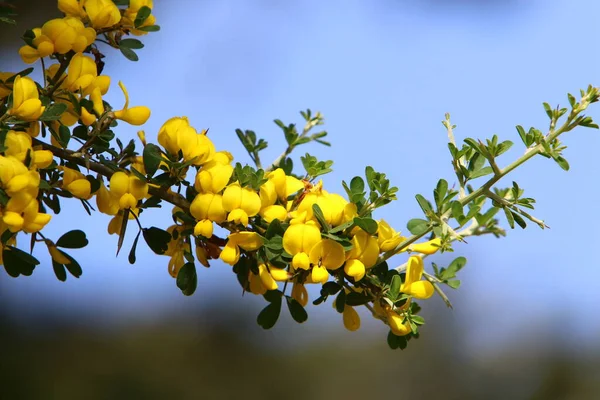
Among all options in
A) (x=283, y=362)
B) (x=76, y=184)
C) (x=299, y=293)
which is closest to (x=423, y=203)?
(x=299, y=293)

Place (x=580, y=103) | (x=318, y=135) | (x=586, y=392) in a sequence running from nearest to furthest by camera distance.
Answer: (x=580, y=103) → (x=318, y=135) → (x=586, y=392)

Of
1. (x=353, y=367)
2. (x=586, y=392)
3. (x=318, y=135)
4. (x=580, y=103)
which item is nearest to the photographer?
(x=580, y=103)

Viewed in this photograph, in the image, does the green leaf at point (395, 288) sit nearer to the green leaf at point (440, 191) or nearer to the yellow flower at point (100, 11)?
the green leaf at point (440, 191)

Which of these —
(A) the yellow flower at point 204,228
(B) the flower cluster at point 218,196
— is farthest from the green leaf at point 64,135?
(A) the yellow flower at point 204,228

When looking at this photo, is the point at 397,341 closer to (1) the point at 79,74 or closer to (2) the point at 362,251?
(2) the point at 362,251

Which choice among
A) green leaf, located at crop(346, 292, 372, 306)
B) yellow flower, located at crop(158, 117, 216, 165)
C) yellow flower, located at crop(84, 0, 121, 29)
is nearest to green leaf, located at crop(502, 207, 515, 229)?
green leaf, located at crop(346, 292, 372, 306)

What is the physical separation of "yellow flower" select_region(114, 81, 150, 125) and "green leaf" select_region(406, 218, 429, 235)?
205 mm

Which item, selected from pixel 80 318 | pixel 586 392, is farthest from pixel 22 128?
pixel 586 392

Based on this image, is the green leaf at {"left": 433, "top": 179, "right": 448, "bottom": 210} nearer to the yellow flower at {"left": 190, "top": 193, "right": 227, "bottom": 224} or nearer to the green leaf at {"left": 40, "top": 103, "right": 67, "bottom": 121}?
the yellow flower at {"left": 190, "top": 193, "right": 227, "bottom": 224}

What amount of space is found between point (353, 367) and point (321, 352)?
132 mm

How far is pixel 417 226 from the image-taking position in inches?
18.9

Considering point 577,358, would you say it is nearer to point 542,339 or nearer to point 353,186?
point 542,339

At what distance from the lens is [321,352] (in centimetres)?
269

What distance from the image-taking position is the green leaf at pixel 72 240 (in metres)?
0.56
